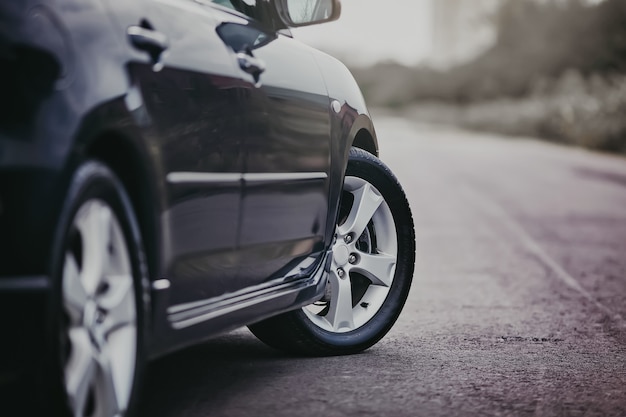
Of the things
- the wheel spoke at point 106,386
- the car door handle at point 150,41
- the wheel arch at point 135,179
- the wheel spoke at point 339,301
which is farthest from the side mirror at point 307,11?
the wheel spoke at point 106,386

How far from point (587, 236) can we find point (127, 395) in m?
9.57

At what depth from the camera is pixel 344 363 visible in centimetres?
495

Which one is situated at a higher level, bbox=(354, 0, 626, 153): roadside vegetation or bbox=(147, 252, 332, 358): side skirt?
bbox=(354, 0, 626, 153): roadside vegetation

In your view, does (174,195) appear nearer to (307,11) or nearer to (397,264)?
(307,11)

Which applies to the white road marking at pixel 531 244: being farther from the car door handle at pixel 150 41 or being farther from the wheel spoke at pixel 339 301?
the car door handle at pixel 150 41

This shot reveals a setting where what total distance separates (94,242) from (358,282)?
2.37 meters

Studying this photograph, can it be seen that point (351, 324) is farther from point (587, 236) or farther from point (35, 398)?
point (587, 236)

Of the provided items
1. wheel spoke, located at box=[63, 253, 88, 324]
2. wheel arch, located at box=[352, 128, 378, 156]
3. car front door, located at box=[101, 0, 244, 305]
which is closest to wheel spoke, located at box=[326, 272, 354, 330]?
wheel arch, located at box=[352, 128, 378, 156]

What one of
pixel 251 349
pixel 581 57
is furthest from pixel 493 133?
pixel 251 349

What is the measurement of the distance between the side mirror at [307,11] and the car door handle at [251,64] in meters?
0.53

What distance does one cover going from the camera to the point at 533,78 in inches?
3302

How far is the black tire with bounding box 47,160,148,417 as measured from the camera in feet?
9.25

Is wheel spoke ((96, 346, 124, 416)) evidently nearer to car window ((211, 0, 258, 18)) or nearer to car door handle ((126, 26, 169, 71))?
car door handle ((126, 26, 169, 71))

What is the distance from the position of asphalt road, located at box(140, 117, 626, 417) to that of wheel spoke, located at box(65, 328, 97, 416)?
3.29 ft
